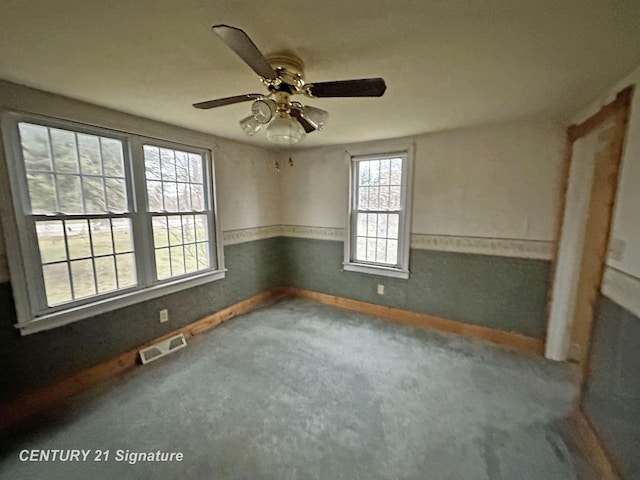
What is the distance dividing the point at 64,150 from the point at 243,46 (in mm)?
1947

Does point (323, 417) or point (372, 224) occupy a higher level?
point (372, 224)

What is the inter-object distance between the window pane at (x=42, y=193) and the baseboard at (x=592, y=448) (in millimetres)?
3782

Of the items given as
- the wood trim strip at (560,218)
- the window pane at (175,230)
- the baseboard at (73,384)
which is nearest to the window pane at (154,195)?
the window pane at (175,230)

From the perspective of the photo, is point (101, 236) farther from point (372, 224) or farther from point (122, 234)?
point (372, 224)

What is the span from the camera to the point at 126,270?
2508mm

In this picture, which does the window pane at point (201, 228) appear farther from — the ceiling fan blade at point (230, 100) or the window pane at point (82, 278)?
the ceiling fan blade at point (230, 100)

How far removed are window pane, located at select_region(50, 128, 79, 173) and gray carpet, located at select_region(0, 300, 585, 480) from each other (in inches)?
68.4

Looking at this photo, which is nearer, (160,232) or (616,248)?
(616,248)

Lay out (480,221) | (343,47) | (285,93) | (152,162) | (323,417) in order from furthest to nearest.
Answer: (480,221)
(152,162)
(323,417)
(285,93)
(343,47)

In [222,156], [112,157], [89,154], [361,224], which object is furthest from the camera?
[361,224]

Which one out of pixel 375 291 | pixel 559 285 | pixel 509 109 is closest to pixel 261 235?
pixel 375 291

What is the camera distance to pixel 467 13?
1096mm

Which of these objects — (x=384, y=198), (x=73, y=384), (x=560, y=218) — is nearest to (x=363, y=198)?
(x=384, y=198)

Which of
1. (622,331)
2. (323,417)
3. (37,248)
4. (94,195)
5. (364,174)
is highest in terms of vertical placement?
(364,174)
